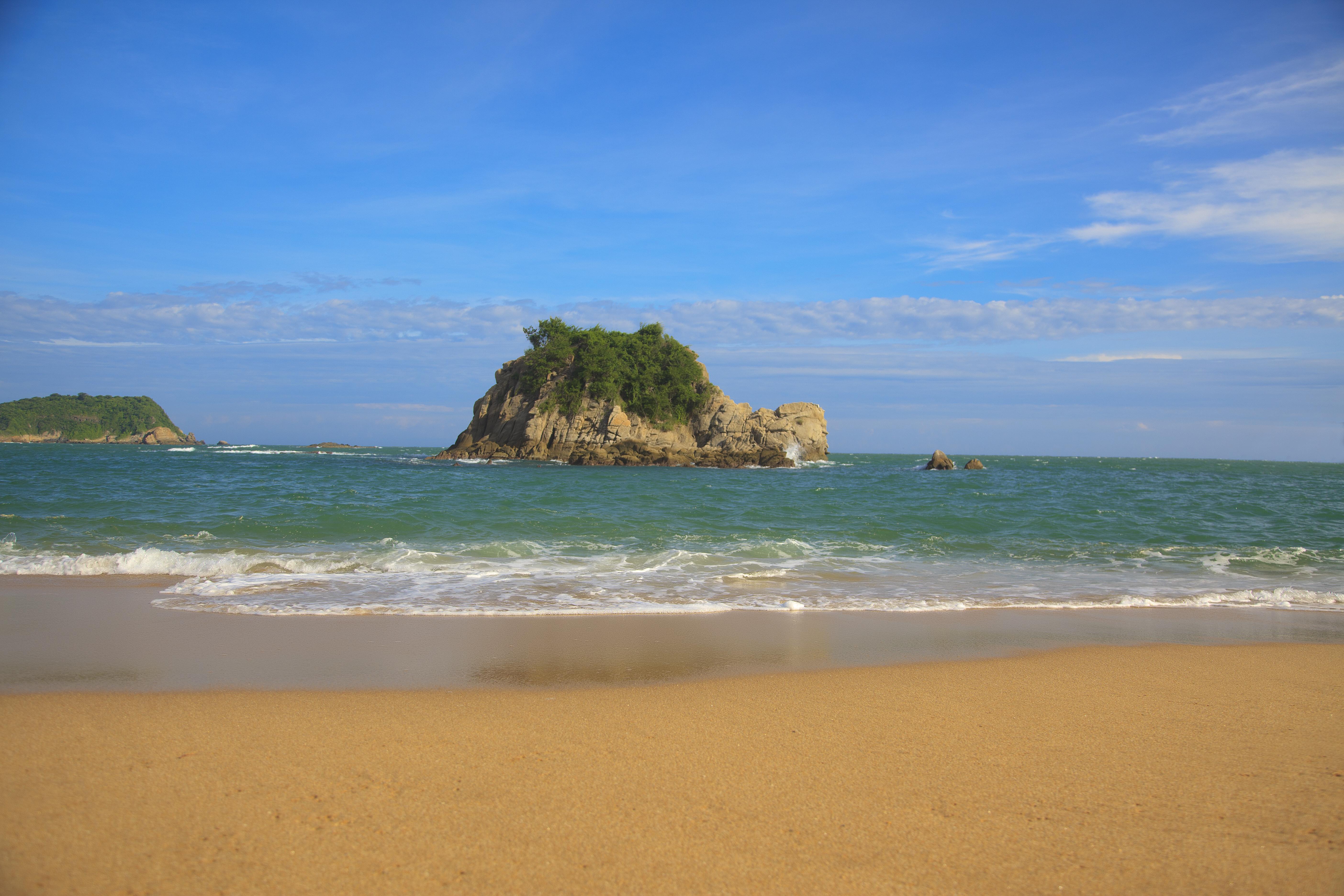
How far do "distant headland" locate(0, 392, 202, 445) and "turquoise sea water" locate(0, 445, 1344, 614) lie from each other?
12409cm

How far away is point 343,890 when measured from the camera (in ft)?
9.02

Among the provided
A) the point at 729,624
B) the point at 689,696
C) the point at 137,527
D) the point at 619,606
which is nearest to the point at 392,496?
the point at 137,527

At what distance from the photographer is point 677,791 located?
3.65 meters

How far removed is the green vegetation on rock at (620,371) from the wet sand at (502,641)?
48462 mm

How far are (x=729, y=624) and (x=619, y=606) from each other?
1539 mm

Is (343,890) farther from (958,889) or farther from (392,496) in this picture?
(392,496)

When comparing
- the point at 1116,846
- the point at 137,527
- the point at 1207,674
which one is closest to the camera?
the point at 1116,846

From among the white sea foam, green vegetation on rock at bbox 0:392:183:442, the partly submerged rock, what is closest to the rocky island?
the partly submerged rock

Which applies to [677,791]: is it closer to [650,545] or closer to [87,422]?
[650,545]

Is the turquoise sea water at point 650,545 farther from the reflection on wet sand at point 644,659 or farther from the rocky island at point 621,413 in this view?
the rocky island at point 621,413

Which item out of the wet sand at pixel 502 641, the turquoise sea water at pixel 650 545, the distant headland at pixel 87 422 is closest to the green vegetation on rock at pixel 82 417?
the distant headland at pixel 87 422

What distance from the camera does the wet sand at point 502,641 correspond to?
18.6ft

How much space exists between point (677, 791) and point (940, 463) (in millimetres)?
53281

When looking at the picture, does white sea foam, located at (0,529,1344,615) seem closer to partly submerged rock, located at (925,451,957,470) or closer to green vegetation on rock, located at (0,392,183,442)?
partly submerged rock, located at (925,451,957,470)
